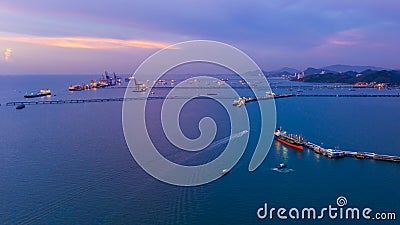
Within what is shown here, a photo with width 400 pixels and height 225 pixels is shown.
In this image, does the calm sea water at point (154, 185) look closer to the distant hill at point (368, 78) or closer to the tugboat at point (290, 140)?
the tugboat at point (290, 140)

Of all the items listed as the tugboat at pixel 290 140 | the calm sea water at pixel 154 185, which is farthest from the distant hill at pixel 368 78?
the tugboat at pixel 290 140

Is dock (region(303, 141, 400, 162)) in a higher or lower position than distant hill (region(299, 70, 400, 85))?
lower

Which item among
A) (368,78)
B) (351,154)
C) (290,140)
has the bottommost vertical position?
(351,154)

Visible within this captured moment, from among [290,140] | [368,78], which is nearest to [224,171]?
[290,140]

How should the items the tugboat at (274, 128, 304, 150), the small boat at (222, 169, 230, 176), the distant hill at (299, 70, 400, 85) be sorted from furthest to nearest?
1. the distant hill at (299, 70, 400, 85)
2. the tugboat at (274, 128, 304, 150)
3. the small boat at (222, 169, 230, 176)

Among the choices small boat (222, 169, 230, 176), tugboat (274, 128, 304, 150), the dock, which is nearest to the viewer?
small boat (222, 169, 230, 176)

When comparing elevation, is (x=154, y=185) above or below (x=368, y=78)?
below

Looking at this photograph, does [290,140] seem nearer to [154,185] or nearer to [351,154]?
[351,154]

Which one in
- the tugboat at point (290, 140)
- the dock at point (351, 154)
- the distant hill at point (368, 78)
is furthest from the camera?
the distant hill at point (368, 78)

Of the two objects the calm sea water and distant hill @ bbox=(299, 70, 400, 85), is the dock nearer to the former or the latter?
the calm sea water

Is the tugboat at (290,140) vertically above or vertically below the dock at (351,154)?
above

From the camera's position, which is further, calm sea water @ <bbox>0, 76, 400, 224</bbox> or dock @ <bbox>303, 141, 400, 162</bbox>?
dock @ <bbox>303, 141, 400, 162</bbox>

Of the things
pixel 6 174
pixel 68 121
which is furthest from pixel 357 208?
pixel 68 121

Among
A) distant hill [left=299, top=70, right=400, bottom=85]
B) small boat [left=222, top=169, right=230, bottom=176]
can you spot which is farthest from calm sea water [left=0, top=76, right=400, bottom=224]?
distant hill [left=299, top=70, right=400, bottom=85]
